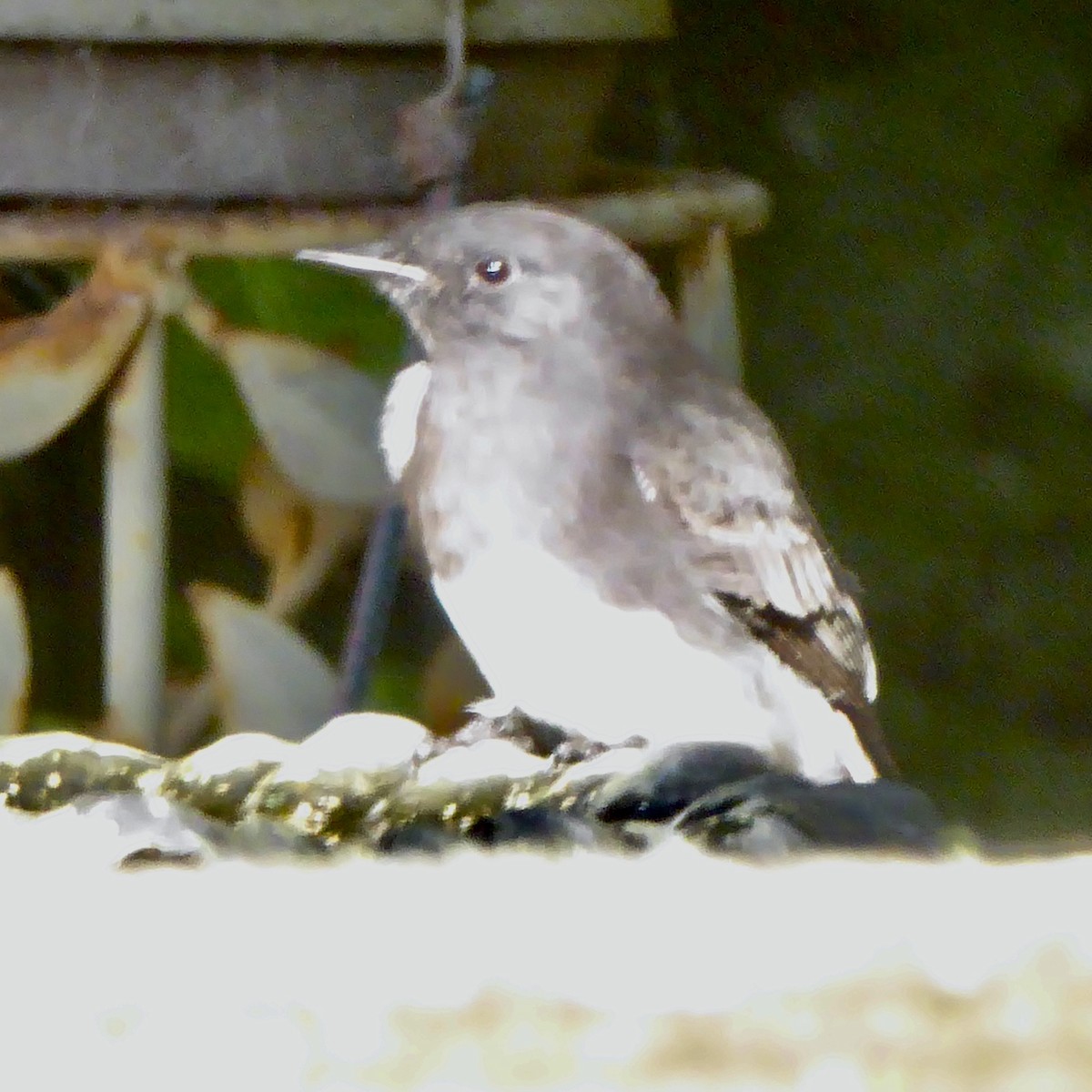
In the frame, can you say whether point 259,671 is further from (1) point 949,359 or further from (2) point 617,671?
(1) point 949,359

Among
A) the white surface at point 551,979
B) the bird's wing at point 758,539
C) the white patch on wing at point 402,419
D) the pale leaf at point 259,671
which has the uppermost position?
the white surface at point 551,979

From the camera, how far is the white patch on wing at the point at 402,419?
1283mm

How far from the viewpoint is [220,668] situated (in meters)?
1.34

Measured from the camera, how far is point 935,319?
6.79 ft

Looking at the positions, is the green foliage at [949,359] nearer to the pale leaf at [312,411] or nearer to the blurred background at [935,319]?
the blurred background at [935,319]

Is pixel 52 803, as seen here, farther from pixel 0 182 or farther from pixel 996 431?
pixel 996 431

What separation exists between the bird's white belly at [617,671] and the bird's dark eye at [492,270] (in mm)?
176

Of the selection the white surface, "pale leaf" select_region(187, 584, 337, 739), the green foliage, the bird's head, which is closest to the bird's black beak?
the bird's head

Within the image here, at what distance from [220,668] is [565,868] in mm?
814

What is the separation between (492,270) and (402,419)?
0.11 metres

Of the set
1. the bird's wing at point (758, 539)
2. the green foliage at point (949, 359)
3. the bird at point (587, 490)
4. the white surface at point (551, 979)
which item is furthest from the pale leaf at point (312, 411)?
the green foliage at point (949, 359)

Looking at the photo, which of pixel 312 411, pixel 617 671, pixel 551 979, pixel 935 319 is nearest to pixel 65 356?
pixel 312 411

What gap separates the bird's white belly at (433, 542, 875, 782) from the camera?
49.6 inches

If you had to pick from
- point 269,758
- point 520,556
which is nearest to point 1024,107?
point 520,556
